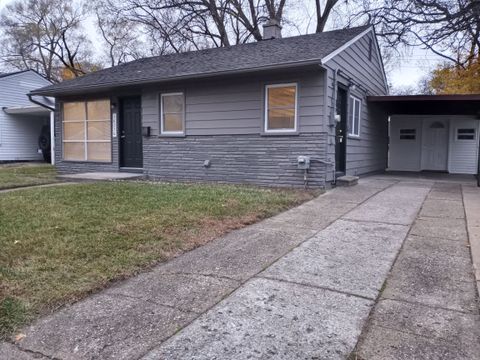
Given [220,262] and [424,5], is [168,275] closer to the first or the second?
[220,262]

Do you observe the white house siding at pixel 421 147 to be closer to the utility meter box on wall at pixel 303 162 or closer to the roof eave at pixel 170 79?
the utility meter box on wall at pixel 303 162

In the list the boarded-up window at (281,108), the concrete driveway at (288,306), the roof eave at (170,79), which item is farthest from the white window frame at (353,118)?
the concrete driveway at (288,306)

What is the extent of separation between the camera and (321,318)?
250 cm

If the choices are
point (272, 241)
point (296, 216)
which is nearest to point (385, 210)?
point (296, 216)

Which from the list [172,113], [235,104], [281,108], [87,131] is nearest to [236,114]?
[235,104]

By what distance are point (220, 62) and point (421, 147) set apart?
931 centimetres

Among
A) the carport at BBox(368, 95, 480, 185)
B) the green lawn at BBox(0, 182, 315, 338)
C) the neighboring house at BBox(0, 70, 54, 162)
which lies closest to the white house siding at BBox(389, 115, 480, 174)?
the carport at BBox(368, 95, 480, 185)

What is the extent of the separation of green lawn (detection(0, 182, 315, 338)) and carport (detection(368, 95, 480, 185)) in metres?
9.20

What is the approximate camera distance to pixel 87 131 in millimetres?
12203

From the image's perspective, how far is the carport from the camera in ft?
46.6

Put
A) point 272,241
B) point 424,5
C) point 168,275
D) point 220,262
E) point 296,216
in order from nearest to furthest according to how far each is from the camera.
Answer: point 168,275 < point 220,262 < point 272,241 < point 296,216 < point 424,5

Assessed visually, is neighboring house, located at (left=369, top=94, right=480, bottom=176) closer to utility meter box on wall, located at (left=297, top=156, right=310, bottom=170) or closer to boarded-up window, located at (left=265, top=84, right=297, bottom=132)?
boarded-up window, located at (left=265, top=84, right=297, bottom=132)

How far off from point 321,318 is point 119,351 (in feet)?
3.99

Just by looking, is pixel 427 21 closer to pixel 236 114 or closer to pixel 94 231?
pixel 236 114
